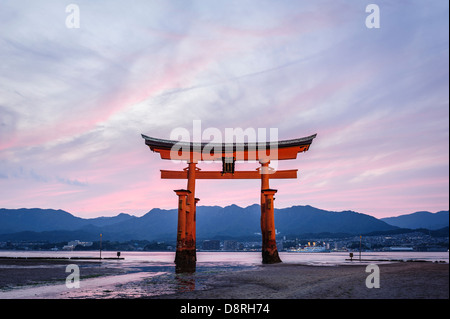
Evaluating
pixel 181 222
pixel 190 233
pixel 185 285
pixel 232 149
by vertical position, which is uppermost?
pixel 232 149

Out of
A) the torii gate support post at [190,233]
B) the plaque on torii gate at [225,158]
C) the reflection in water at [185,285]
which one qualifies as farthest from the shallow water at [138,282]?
the plaque on torii gate at [225,158]

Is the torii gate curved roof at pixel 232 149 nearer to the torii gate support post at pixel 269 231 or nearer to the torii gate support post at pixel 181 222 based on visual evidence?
the torii gate support post at pixel 269 231

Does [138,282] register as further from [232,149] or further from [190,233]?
[232,149]

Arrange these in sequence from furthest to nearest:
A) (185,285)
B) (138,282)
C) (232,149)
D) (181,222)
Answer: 1. (232,149)
2. (181,222)
3. (138,282)
4. (185,285)

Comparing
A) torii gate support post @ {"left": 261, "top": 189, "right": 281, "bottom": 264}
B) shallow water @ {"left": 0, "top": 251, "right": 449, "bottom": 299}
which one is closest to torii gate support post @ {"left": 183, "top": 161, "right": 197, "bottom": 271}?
shallow water @ {"left": 0, "top": 251, "right": 449, "bottom": 299}

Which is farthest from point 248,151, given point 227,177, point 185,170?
point 185,170

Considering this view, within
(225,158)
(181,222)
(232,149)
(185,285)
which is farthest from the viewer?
(225,158)

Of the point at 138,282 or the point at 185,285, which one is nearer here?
the point at 185,285

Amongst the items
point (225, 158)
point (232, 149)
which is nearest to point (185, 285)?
point (232, 149)
